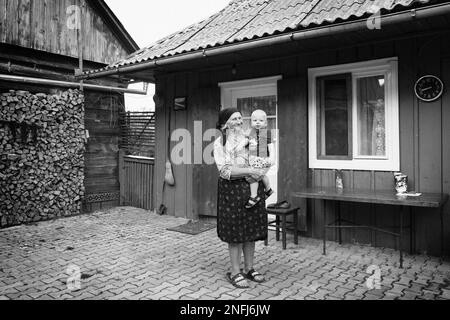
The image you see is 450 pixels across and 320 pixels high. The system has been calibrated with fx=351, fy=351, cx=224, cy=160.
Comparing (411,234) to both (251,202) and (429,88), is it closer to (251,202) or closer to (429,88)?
(429,88)

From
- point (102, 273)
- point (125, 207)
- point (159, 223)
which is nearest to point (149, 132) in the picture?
point (125, 207)

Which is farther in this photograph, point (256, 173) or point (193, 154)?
point (193, 154)

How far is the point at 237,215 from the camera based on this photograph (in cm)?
359

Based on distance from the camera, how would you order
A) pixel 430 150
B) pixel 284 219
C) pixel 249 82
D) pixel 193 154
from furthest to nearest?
pixel 193 154 → pixel 249 82 → pixel 284 219 → pixel 430 150

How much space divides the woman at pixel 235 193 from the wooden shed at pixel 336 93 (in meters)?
1.72

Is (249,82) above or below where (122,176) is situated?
above

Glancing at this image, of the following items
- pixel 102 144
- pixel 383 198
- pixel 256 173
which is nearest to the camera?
pixel 256 173

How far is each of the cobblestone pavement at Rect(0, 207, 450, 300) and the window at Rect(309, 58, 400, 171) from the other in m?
1.27

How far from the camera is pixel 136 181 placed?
832cm

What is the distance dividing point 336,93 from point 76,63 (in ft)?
19.4

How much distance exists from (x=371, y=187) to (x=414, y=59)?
180 centimetres

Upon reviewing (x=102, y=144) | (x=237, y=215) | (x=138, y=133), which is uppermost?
(x=138, y=133)

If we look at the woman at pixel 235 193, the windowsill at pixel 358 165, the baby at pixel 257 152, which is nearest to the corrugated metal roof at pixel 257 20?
the baby at pixel 257 152

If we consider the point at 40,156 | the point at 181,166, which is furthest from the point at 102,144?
the point at 181,166
